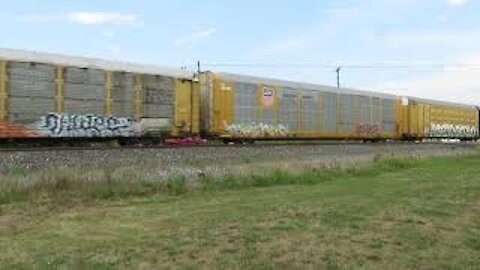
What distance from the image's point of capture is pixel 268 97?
34.5 meters

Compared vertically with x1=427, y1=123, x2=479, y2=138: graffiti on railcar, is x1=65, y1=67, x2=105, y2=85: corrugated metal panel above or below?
above

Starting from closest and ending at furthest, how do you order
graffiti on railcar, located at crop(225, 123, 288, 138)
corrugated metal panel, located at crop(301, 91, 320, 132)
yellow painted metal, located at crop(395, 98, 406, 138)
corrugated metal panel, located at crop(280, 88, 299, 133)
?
graffiti on railcar, located at crop(225, 123, 288, 138) < corrugated metal panel, located at crop(280, 88, 299, 133) < corrugated metal panel, located at crop(301, 91, 320, 132) < yellow painted metal, located at crop(395, 98, 406, 138)

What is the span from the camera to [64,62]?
82.1 feet

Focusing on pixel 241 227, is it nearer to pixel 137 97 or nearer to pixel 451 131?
pixel 137 97

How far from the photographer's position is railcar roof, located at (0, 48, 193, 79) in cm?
2341

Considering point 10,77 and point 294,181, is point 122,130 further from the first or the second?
point 294,181

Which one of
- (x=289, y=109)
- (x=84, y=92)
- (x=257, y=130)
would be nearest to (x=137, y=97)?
(x=84, y=92)

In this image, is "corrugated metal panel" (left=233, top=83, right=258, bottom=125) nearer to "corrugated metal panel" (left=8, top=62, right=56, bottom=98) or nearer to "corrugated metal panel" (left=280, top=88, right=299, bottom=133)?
"corrugated metal panel" (left=280, top=88, right=299, bottom=133)

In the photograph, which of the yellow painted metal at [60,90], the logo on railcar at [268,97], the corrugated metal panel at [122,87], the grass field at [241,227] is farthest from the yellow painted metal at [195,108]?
the grass field at [241,227]

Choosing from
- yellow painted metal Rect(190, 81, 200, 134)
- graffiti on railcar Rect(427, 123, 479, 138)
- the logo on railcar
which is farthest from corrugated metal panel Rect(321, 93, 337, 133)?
graffiti on railcar Rect(427, 123, 479, 138)

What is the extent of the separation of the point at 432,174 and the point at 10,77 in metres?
13.4

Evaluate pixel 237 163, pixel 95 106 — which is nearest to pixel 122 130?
pixel 95 106

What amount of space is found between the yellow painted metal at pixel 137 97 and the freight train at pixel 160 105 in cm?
4

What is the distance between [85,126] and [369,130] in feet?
72.9
